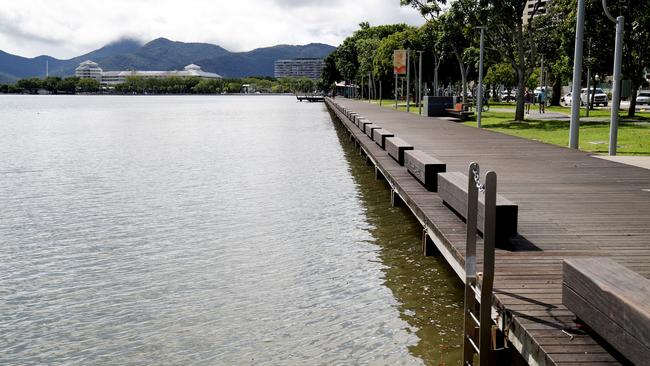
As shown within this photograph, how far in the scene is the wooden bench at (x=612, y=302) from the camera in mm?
4055

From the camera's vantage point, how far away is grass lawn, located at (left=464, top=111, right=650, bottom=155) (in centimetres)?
2189

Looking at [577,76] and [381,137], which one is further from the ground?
[577,76]

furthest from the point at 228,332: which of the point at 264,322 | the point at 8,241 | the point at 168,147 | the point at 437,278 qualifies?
the point at 168,147

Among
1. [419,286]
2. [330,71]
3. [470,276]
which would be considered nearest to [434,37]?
[419,286]

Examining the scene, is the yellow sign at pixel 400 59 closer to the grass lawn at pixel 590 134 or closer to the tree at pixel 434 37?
A: the tree at pixel 434 37

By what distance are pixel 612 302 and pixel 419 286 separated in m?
5.10

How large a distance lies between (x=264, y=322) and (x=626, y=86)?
49.4ft

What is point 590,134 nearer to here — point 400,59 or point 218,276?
point 218,276

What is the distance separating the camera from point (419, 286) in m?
9.44

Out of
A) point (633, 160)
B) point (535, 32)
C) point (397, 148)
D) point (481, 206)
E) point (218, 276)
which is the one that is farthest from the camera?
point (535, 32)

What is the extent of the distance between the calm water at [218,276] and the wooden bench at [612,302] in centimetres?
216

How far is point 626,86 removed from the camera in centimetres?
1955

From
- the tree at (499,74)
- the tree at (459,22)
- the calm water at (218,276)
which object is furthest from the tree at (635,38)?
the tree at (499,74)

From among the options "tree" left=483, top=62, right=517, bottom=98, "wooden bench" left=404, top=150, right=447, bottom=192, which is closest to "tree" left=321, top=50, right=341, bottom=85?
"tree" left=483, top=62, right=517, bottom=98
